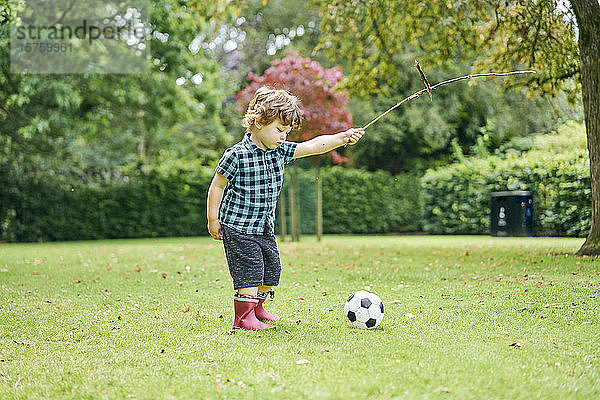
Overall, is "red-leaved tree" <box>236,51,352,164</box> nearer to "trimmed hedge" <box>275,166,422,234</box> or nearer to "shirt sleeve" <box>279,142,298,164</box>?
"trimmed hedge" <box>275,166,422,234</box>

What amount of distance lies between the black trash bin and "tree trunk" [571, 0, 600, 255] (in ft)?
18.2

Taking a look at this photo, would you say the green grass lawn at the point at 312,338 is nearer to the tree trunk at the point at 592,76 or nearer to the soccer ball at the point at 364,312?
the soccer ball at the point at 364,312

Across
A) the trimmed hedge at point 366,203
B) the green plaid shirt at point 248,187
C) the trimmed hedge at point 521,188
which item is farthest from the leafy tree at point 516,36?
the trimmed hedge at point 366,203

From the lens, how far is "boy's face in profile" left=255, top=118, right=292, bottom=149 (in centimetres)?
416

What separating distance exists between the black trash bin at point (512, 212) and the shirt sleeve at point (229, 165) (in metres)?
11.3

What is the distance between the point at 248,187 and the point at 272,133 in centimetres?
→ 41

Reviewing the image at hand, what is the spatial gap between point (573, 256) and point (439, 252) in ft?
7.79

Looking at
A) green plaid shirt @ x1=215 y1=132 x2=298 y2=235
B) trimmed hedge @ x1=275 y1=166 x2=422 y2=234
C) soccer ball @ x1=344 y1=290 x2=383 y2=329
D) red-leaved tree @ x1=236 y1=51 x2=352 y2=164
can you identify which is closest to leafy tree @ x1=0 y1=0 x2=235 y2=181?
red-leaved tree @ x1=236 y1=51 x2=352 y2=164

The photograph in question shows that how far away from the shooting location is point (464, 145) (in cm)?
2127

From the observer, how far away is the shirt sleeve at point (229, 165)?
4102mm

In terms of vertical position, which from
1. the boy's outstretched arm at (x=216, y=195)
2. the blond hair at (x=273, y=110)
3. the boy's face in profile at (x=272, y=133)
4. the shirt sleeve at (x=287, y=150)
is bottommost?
the boy's outstretched arm at (x=216, y=195)

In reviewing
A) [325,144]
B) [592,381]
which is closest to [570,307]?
[592,381]

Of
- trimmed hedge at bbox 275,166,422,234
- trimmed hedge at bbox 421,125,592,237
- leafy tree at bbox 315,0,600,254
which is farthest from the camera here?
trimmed hedge at bbox 275,166,422,234

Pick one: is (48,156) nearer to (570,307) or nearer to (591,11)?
(591,11)
